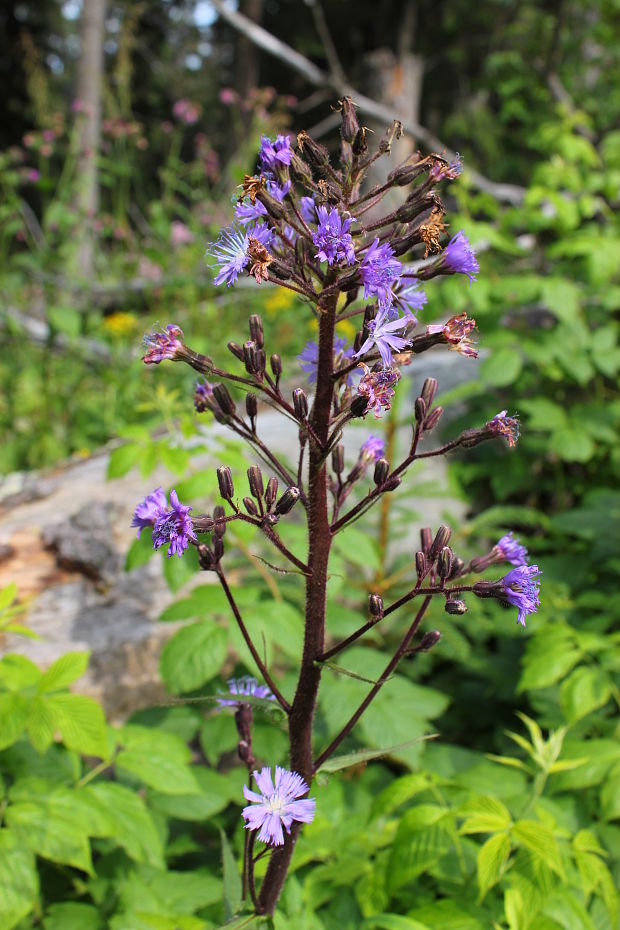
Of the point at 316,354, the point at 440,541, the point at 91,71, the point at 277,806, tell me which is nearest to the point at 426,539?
the point at 440,541

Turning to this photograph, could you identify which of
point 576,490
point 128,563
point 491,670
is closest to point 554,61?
point 576,490

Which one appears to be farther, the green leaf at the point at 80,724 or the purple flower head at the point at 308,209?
the green leaf at the point at 80,724

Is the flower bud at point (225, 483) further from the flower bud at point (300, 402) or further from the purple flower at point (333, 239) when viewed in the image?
the purple flower at point (333, 239)

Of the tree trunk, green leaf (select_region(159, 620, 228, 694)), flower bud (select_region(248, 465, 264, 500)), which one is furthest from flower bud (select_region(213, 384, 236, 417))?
the tree trunk

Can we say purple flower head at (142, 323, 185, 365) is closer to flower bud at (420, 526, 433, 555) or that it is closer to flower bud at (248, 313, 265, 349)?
flower bud at (248, 313, 265, 349)

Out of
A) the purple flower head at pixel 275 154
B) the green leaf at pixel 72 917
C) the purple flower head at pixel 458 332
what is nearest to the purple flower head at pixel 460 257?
the purple flower head at pixel 458 332

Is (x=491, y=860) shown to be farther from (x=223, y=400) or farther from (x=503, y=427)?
(x=223, y=400)
